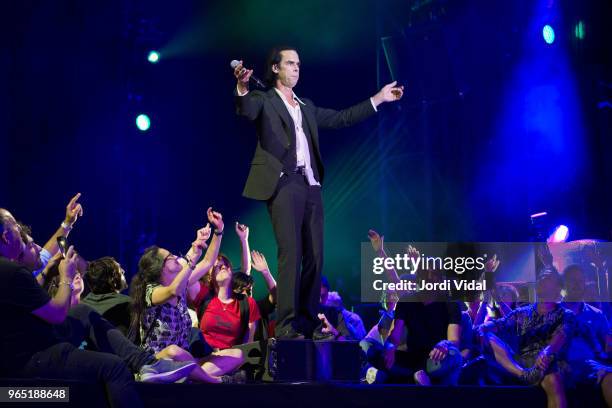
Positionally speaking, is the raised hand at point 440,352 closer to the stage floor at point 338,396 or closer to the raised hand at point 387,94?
→ the stage floor at point 338,396

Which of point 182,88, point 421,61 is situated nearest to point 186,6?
point 182,88

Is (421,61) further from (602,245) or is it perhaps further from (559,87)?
(602,245)

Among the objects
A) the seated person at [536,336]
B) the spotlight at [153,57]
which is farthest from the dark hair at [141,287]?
the spotlight at [153,57]

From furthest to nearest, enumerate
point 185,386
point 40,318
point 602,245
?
point 602,245, point 185,386, point 40,318

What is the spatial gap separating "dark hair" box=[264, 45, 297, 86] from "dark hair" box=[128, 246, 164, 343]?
1257 mm

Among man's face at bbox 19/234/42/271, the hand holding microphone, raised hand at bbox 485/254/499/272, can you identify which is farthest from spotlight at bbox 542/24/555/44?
man's face at bbox 19/234/42/271

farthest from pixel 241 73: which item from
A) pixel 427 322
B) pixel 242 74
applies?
pixel 427 322

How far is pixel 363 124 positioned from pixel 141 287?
4.47 meters

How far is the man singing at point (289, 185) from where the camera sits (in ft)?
12.0

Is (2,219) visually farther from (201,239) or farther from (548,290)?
(548,290)

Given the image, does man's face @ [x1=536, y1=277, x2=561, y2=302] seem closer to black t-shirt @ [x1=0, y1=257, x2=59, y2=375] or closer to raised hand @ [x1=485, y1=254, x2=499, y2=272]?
raised hand @ [x1=485, y1=254, x2=499, y2=272]

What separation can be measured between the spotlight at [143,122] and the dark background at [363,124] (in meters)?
0.09

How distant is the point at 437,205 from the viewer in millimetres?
7953

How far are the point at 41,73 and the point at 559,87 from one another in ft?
17.4
